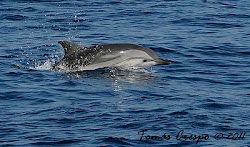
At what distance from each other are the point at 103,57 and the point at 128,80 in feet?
5.29

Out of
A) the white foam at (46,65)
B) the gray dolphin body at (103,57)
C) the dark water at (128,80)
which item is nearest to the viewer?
the dark water at (128,80)

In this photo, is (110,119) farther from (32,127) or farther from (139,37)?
(139,37)

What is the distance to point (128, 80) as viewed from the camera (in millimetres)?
17203

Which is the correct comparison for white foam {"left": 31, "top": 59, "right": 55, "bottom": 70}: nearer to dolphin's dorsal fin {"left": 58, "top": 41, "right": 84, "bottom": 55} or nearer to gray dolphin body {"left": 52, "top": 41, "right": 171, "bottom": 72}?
gray dolphin body {"left": 52, "top": 41, "right": 171, "bottom": 72}

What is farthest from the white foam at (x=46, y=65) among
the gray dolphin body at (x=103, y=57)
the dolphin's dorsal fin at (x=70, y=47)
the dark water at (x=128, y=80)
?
the dolphin's dorsal fin at (x=70, y=47)

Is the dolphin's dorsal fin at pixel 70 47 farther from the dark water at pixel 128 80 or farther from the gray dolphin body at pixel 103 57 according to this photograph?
the dark water at pixel 128 80

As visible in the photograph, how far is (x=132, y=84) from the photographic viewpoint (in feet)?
54.9

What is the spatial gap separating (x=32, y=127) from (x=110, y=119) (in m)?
1.49

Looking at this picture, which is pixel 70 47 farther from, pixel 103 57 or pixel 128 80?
pixel 128 80

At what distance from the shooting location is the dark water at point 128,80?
12.7m

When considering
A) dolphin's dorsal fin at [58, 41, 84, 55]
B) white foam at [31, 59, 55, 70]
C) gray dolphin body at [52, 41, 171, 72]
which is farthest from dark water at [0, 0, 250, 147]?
dolphin's dorsal fin at [58, 41, 84, 55]

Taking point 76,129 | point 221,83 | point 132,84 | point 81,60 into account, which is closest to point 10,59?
point 81,60

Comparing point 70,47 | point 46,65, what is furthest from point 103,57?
point 46,65

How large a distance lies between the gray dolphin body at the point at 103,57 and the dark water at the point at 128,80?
297 mm
